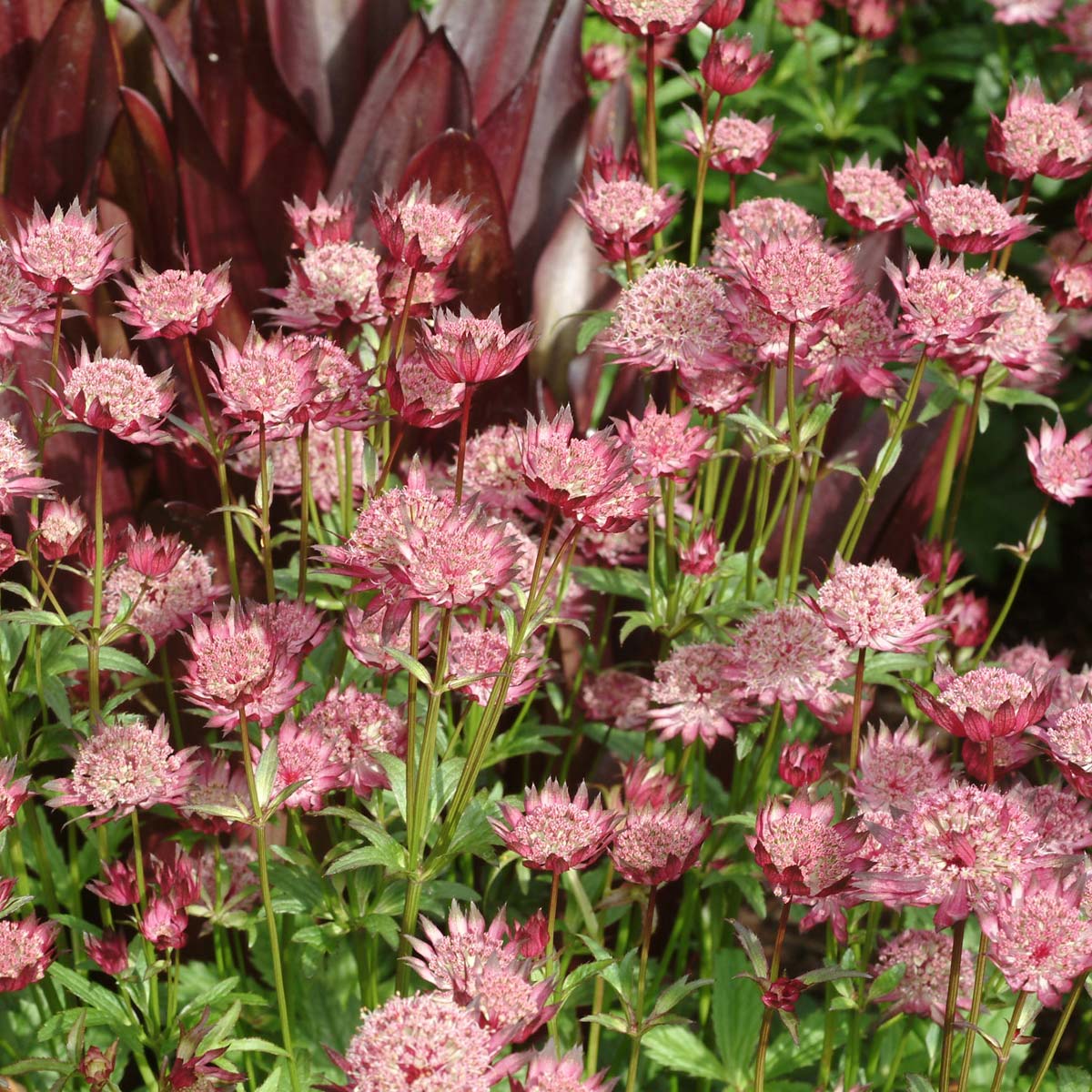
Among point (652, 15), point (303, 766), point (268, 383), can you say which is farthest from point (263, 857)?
point (652, 15)

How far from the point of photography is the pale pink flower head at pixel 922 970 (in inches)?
48.3

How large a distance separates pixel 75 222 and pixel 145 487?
77 cm

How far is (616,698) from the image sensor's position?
1.49m

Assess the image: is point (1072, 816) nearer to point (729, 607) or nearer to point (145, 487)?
point (729, 607)

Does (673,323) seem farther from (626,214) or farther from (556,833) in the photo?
(556,833)

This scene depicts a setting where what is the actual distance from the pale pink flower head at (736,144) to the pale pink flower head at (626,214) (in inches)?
4.5

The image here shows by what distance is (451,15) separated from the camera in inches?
90.0

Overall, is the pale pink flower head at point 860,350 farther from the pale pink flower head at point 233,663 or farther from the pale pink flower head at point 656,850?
the pale pink flower head at point 233,663

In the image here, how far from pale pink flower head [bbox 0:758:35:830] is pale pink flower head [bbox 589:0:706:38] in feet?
2.78

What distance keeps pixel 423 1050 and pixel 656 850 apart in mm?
330

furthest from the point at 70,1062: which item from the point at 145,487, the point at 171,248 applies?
the point at 171,248

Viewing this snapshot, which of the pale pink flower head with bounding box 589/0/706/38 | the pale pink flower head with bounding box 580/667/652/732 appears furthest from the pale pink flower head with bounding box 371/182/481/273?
the pale pink flower head with bounding box 580/667/652/732

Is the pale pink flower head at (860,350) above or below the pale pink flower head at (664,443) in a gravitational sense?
above

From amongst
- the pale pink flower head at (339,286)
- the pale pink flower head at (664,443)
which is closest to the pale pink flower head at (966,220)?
the pale pink flower head at (664,443)
